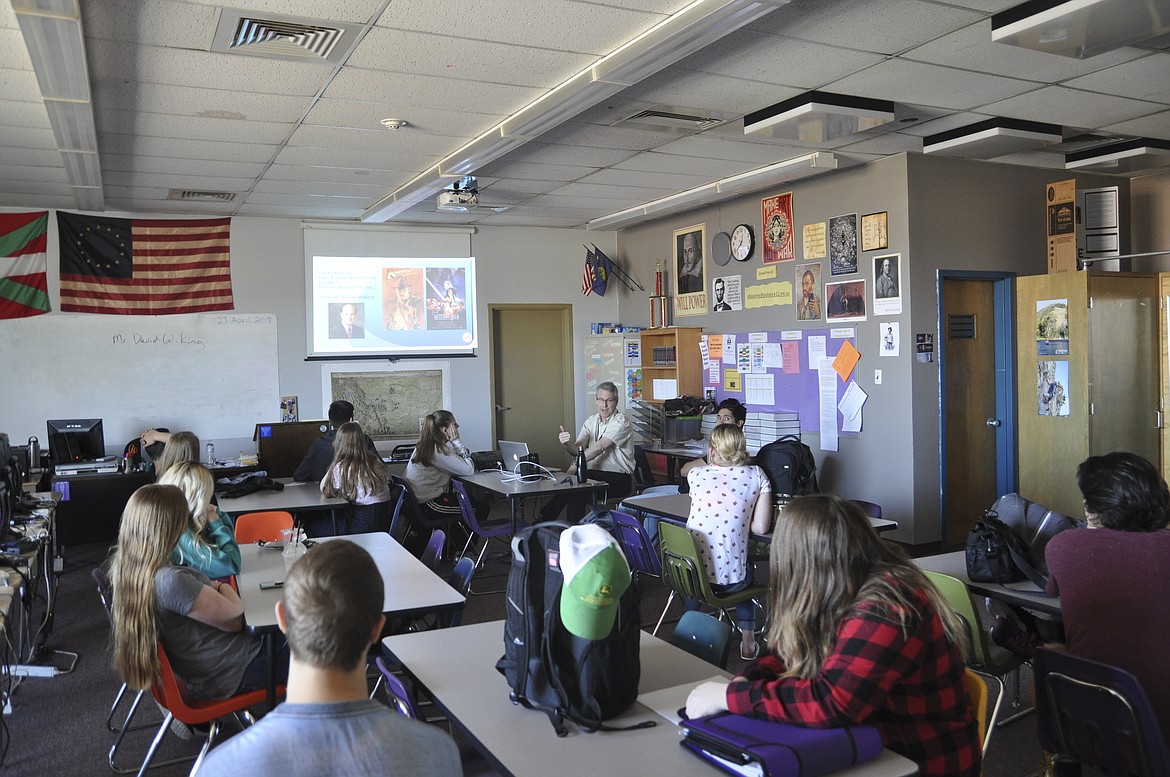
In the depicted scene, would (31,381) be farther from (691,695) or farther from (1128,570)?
(1128,570)

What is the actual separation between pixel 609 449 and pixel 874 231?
102 inches

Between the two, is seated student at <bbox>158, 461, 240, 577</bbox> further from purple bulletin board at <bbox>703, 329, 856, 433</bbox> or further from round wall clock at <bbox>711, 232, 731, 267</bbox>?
round wall clock at <bbox>711, 232, 731, 267</bbox>

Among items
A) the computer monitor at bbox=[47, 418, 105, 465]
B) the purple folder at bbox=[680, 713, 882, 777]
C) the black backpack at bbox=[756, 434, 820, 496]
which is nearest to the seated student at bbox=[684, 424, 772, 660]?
the black backpack at bbox=[756, 434, 820, 496]

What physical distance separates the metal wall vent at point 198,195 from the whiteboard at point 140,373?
1263mm

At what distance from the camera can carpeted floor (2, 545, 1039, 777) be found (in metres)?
3.37

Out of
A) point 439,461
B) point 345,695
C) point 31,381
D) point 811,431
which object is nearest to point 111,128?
point 439,461

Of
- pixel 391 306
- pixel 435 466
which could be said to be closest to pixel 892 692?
pixel 435 466

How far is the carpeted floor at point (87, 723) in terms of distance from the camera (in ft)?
11.0

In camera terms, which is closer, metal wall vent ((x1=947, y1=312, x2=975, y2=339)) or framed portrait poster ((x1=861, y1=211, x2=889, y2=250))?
framed portrait poster ((x1=861, y1=211, x2=889, y2=250))

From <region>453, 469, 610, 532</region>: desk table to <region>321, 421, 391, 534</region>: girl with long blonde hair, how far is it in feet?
2.57

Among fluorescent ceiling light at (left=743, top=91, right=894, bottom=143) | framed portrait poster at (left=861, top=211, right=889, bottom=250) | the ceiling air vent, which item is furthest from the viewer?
framed portrait poster at (left=861, top=211, right=889, bottom=250)

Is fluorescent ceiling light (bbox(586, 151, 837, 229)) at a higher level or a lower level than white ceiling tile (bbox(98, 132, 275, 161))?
lower

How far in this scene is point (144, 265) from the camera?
8.09 meters

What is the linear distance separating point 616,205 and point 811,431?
2.85 m
